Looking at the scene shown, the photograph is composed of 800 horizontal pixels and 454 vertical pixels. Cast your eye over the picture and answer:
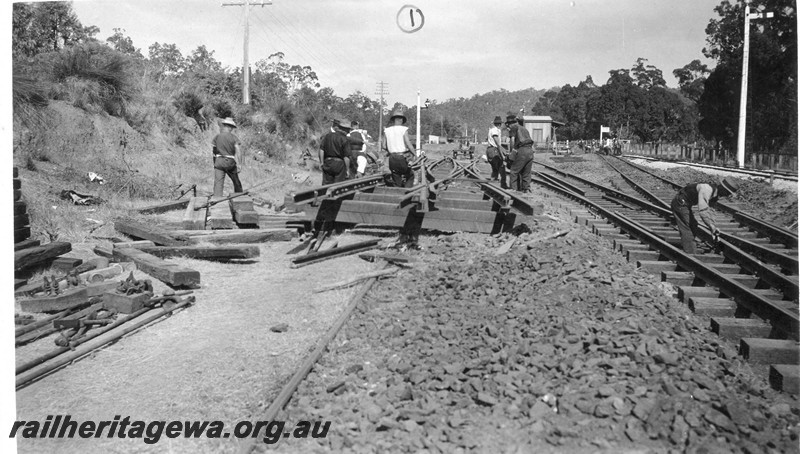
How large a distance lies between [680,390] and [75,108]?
15379 millimetres

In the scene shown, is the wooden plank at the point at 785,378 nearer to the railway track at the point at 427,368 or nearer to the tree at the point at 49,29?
the railway track at the point at 427,368

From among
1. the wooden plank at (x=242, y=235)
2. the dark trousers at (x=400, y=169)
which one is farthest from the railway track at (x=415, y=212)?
the dark trousers at (x=400, y=169)

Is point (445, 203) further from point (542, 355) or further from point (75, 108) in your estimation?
point (75, 108)

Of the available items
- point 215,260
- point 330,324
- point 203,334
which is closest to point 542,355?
point 330,324

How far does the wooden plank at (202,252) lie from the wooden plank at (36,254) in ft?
3.13

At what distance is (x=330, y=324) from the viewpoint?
502 cm

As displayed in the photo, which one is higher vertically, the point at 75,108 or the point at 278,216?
the point at 75,108

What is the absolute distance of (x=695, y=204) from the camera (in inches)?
301

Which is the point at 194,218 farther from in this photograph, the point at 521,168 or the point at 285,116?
the point at 285,116

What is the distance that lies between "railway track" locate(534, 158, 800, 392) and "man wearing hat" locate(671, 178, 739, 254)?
0.69 ft

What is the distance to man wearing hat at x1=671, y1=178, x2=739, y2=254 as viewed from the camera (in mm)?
7137

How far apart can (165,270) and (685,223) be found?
6166mm

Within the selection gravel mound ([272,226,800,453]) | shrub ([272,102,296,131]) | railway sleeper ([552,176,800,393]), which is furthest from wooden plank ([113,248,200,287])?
shrub ([272,102,296,131])

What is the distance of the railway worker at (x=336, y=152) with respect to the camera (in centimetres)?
984
